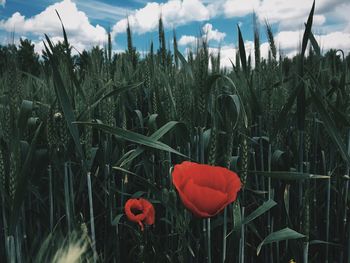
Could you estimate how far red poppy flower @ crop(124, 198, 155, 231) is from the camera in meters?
0.90

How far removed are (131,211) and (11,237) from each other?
294 millimetres

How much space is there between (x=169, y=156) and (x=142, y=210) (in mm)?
200

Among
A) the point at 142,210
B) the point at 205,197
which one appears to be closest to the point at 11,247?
the point at 142,210

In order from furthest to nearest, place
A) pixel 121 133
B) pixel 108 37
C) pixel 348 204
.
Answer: pixel 108 37 < pixel 348 204 < pixel 121 133

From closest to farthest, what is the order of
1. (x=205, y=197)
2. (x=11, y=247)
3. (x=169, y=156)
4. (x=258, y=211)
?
1. (x=205, y=197)
2. (x=11, y=247)
3. (x=258, y=211)
4. (x=169, y=156)

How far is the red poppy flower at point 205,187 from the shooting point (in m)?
0.65

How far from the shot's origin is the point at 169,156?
1102 millimetres

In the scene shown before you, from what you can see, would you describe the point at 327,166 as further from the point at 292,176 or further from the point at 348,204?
the point at 292,176

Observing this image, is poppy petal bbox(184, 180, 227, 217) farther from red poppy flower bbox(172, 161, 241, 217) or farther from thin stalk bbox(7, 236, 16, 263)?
thin stalk bbox(7, 236, 16, 263)

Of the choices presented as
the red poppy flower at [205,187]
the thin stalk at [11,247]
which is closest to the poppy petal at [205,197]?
the red poppy flower at [205,187]

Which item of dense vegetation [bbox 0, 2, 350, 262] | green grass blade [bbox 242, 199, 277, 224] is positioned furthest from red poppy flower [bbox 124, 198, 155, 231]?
green grass blade [bbox 242, 199, 277, 224]

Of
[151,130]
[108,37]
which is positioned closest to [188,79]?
[151,130]

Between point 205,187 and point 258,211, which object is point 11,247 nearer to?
point 205,187

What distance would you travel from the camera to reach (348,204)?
133cm
